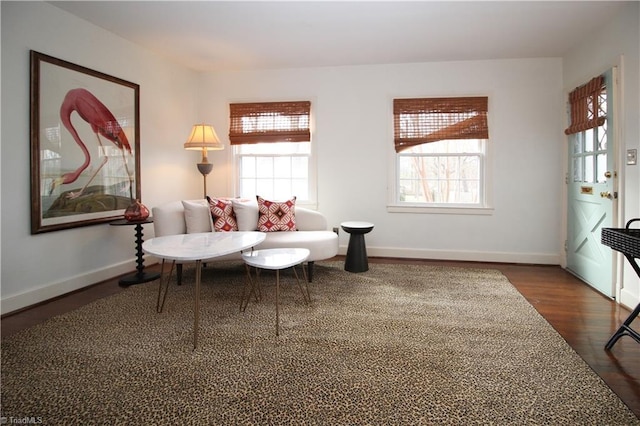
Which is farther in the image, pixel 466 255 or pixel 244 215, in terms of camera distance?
pixel 466 255

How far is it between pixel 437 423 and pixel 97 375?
1749 millimetres

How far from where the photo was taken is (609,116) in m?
3.49

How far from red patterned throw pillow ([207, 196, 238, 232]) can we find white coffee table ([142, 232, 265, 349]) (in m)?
0.87

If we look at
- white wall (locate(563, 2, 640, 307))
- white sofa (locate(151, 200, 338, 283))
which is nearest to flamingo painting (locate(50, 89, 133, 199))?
white sofa (locate(151, 200, 338, 283))

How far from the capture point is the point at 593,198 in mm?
3855

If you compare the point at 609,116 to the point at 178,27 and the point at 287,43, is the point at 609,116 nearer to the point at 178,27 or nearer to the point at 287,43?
the point at 287,43

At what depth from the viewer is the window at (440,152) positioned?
4871 mm

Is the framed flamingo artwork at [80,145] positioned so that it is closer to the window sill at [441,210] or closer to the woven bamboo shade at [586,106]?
the window sill at [441,210]

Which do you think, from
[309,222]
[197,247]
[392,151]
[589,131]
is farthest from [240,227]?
[589,131]

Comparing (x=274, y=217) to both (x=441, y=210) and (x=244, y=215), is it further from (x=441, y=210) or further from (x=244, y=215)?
(x=441, y=210)

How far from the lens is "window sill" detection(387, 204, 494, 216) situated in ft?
16.1

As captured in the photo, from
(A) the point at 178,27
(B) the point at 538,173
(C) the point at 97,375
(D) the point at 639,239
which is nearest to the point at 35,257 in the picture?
(C) the point at 97,375

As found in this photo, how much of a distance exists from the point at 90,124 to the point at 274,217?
2.03 metres

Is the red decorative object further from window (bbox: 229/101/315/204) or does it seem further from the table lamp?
window (bbox: 229/101/315/204)
